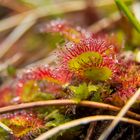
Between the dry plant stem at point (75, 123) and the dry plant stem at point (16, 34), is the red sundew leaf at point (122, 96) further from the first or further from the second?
the dry plant stem at point (16, 34)

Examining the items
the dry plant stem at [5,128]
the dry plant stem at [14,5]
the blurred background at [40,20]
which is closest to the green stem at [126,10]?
the dry plant stem at [5,128]

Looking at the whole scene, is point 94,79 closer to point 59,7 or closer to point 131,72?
point 131,72

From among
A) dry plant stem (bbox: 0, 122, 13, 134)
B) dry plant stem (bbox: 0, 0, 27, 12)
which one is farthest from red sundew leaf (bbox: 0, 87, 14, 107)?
dry plant stem (bbox: 0, 0, 27, 12)

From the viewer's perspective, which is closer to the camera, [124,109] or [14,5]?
[124,109]

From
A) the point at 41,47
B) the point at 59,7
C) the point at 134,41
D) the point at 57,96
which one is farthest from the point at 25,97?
Answer: the point at 59,7

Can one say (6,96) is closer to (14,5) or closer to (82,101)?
(82,101)

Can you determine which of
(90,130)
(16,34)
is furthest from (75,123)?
(16,34)

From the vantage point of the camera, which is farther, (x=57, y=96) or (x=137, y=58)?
(x=137, y=58)
